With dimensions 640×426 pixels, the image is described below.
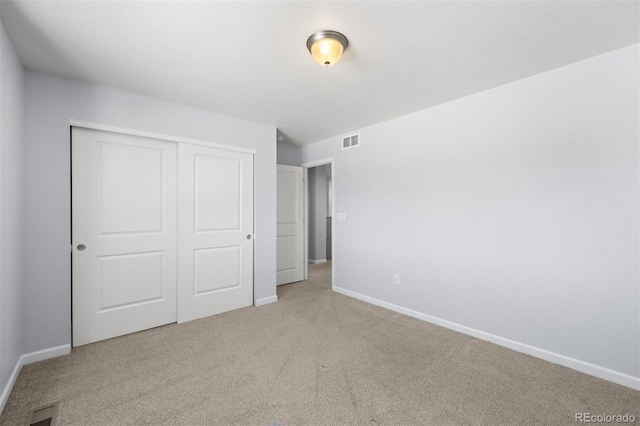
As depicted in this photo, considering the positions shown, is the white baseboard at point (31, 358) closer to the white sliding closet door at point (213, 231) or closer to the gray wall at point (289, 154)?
the white sliding closet door at point (213, 231)

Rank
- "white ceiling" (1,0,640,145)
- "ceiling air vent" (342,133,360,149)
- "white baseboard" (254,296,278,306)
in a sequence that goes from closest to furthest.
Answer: "white ceiling" (1,0,640,145) < "white baseboard" (254,296,278,306) < "ceiling air vent" (342,133,360,149)

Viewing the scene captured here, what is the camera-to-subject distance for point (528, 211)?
2465 mm

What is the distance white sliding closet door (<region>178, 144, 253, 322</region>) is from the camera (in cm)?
317

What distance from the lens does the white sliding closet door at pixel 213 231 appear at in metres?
3.17

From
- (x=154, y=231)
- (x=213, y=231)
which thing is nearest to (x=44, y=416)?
(x=154, y=231)

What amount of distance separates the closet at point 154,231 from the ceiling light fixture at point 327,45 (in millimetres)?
1935

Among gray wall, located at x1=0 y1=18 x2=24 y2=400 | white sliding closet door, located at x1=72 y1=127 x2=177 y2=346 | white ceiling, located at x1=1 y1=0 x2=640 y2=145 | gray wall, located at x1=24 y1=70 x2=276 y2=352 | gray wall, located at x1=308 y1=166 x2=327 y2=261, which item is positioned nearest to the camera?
white ceiling, located at x1=1 y1=0 x2=640 y2=145

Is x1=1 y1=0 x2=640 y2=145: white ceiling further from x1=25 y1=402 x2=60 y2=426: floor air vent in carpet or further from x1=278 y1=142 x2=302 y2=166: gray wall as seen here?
x1=25 y1=402 x2=60 y2=426: floor air vent in carpet

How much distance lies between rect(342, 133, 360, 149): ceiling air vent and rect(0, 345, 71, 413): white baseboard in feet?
12.6

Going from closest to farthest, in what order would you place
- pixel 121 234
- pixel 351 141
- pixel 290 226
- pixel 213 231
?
pixel 121 234 < pixel 213 231 < pixel 351 141 < pixel 290 226

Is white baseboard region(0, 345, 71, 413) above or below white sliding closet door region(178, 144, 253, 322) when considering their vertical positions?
below

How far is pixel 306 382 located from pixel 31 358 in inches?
91.8

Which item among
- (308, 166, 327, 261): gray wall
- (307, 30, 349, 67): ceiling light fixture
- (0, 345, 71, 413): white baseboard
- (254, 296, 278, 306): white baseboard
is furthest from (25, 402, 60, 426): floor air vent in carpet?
(308, 166, 327, 261): gray wall
